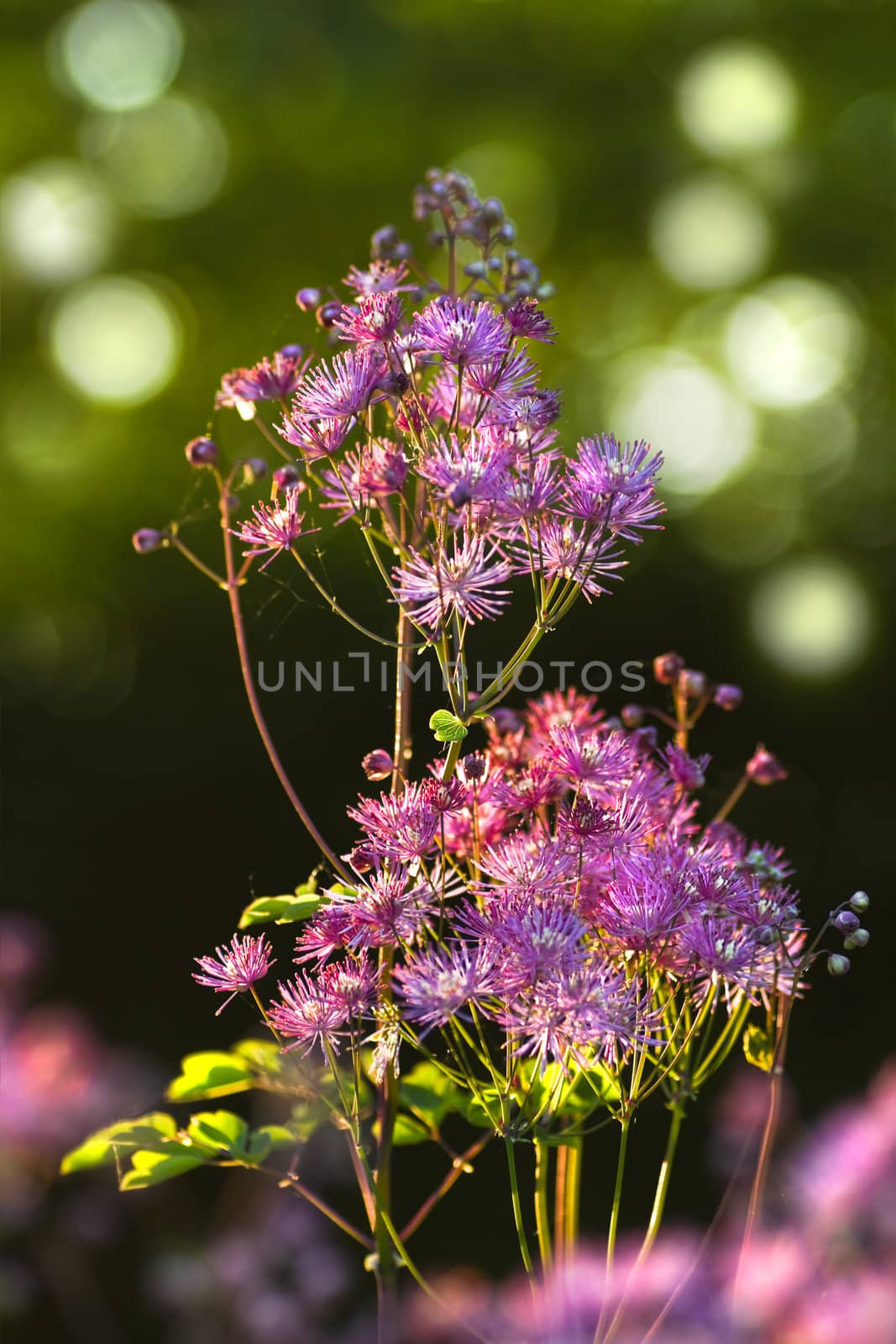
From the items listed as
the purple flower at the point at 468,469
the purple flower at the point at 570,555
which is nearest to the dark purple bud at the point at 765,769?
the purple flower at the point at 570,555

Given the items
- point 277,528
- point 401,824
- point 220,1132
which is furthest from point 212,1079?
point 277,528

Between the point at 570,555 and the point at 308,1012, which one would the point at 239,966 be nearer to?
the point at 308,1012

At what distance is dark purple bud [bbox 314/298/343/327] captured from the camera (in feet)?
3.05

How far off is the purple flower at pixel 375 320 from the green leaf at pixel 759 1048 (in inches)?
24.7

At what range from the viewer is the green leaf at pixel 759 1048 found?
36.3 inches

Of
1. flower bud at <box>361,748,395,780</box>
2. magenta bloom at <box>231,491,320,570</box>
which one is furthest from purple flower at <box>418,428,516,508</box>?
flower bud at <box>361,748,395,780</box>

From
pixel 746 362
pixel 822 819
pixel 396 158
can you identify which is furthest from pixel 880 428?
pixel 396 158

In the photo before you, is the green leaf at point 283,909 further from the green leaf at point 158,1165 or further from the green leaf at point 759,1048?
the green leaf at point 759,1048

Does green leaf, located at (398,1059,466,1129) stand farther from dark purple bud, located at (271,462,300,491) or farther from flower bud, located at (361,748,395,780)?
dark purple bud, located at (271,462,300,491)

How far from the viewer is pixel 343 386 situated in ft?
2.76

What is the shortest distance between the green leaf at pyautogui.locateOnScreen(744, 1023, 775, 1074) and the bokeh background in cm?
177

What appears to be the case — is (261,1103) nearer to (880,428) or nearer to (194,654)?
(194,654)

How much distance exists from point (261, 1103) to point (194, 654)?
1239 mm

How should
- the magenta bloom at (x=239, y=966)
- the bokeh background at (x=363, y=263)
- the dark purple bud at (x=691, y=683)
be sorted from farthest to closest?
the bokeh background at (x=363, y=263), the dark purple bud at (x=691, y=683), the magenta bloom at (x=239, y=966)
